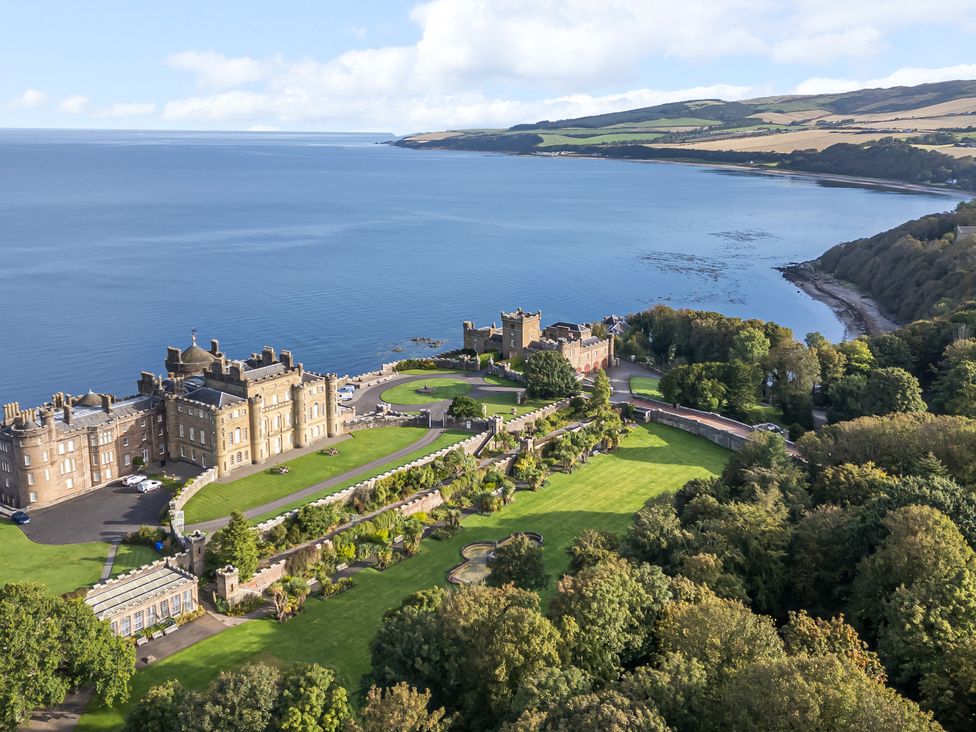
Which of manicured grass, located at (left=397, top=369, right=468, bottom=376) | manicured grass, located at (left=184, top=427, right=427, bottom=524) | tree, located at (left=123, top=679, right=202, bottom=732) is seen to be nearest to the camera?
tree, located at (left=123, top=679, right=202, bottom=732)

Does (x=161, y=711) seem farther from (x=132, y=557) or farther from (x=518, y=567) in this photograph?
(x=132, y=557)

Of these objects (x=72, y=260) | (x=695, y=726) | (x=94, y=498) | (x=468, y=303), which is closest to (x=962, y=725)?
(x=695, y=726)

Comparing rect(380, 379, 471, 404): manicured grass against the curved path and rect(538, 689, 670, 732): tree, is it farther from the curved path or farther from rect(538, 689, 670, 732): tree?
rect(538, 689, 670, 732): tree

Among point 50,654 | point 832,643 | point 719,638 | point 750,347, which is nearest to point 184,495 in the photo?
point 50,654

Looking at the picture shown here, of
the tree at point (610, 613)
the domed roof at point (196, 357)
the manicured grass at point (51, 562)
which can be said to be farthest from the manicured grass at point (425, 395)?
the tree at point (610, 613)

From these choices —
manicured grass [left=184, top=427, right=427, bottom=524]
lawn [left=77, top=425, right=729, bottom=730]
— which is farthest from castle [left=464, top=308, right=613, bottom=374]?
manicured grass [left=184, top=427, right=427, bottom=524]

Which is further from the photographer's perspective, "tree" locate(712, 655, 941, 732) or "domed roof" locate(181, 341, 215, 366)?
"domed roof" locate(181, 341, 215, 366)

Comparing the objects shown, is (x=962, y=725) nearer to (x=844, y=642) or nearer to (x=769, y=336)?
(x=844, y=642)
